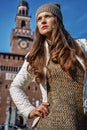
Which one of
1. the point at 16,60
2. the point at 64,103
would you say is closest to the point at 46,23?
the point at 64,103

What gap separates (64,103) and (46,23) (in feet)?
1.70

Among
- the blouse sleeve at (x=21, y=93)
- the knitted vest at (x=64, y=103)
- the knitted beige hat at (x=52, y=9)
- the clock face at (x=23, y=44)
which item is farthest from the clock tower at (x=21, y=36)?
the knitted vest at (x=64, y=103)

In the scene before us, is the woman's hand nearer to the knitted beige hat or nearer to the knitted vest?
the knitted vest

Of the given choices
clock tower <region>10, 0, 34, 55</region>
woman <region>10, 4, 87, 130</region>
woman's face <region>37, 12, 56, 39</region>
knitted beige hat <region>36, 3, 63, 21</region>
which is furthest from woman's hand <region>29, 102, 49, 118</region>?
clock tower <region>10, 0, 34, 55</region>

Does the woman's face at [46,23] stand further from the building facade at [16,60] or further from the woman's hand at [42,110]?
the building facade at [16,60]

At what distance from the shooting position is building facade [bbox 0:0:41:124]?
46531 millimetres

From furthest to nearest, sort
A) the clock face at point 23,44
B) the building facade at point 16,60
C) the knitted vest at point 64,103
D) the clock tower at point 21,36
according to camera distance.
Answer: the clock tower at point 21,36
the clock face at point 23,44
the building facade at point 16,60
the knitted vest at point 64,103

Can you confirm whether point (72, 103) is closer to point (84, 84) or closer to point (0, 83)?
point (84, 84)

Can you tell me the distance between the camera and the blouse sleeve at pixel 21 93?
199cm

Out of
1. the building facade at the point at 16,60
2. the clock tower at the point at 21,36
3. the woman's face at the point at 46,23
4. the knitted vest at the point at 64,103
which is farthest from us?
the clock tower at the point at 21,36

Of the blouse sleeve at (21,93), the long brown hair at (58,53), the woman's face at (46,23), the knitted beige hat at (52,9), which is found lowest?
the blouse sleeve at (21,93)

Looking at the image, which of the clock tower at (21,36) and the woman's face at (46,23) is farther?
the clock tower at (21,36)

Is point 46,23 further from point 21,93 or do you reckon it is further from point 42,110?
point 42,110

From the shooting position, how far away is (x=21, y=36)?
5256cm
